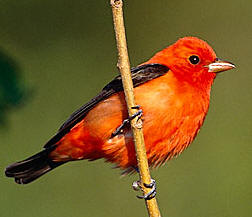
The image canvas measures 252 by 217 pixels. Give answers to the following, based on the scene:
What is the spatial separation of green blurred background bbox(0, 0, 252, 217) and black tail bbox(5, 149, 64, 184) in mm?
451

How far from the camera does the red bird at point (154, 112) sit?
3828 mm

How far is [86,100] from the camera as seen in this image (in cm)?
585

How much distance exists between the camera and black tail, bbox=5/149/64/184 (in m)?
4.60

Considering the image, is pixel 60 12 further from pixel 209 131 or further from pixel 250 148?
pixel 250 148

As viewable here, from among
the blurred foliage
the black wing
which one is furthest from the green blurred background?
the blurred foliage

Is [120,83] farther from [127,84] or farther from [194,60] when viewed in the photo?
[127,84]

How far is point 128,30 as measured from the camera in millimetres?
6629

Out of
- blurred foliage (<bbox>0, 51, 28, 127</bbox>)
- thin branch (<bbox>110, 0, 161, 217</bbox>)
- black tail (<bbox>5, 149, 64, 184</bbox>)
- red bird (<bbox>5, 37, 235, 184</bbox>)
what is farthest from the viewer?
black tail (<bbox>5, 149, 64, 184</bbox>)

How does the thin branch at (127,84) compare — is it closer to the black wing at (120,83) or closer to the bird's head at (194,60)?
the black wing at (120,83)

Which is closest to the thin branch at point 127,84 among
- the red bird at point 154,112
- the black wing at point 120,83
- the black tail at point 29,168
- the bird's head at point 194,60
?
the red bird at point 154,112

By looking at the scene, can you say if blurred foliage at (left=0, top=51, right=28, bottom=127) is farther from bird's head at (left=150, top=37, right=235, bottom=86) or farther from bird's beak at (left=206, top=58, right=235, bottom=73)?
bird's beak at (left=206, top=58, right=235, bottom=73)

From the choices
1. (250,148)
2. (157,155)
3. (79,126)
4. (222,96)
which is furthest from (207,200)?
(79,126)

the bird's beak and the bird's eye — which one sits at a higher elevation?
the bird's eye

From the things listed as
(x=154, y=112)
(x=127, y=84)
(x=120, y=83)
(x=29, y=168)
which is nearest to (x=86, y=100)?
(x=29, y=168)
